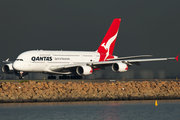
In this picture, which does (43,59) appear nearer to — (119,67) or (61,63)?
(61,63)

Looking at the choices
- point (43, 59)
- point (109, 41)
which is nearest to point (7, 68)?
point (43, 59)

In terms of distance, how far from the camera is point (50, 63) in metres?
54.8

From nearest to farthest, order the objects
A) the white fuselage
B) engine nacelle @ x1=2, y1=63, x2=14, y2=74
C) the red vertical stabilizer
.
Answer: the white fuselage, engine nacelle @ x1=2, y1=63, x2=14, y2=74, the red vertical stabilizer

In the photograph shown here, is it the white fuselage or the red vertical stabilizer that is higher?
the red vertical stabilizer

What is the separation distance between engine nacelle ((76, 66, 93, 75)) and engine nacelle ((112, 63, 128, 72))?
3379 millimetres

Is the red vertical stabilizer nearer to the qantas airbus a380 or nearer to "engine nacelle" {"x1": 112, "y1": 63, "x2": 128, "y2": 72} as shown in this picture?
the qantas airbus a380

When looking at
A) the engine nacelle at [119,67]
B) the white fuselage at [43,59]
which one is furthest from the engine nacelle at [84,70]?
the white fuselage at [43,59]

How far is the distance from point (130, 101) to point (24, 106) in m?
8.60

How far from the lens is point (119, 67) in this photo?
5222cm

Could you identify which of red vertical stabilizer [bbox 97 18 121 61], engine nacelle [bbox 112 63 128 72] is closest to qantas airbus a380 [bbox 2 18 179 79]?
engine nacelle [bbox 112 63 128 72]

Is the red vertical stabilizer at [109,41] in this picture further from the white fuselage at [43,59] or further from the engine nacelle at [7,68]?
the engine nacelle at [7,68]

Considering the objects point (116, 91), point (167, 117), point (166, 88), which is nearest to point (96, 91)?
point (116, 91)

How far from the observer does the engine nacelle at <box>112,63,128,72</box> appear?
52.3 m

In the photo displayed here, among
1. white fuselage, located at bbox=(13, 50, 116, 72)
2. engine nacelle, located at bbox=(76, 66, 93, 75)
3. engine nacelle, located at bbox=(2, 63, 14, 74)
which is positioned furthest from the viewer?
engine nacelle, located at bbox=(2, 63, 14, 74)
